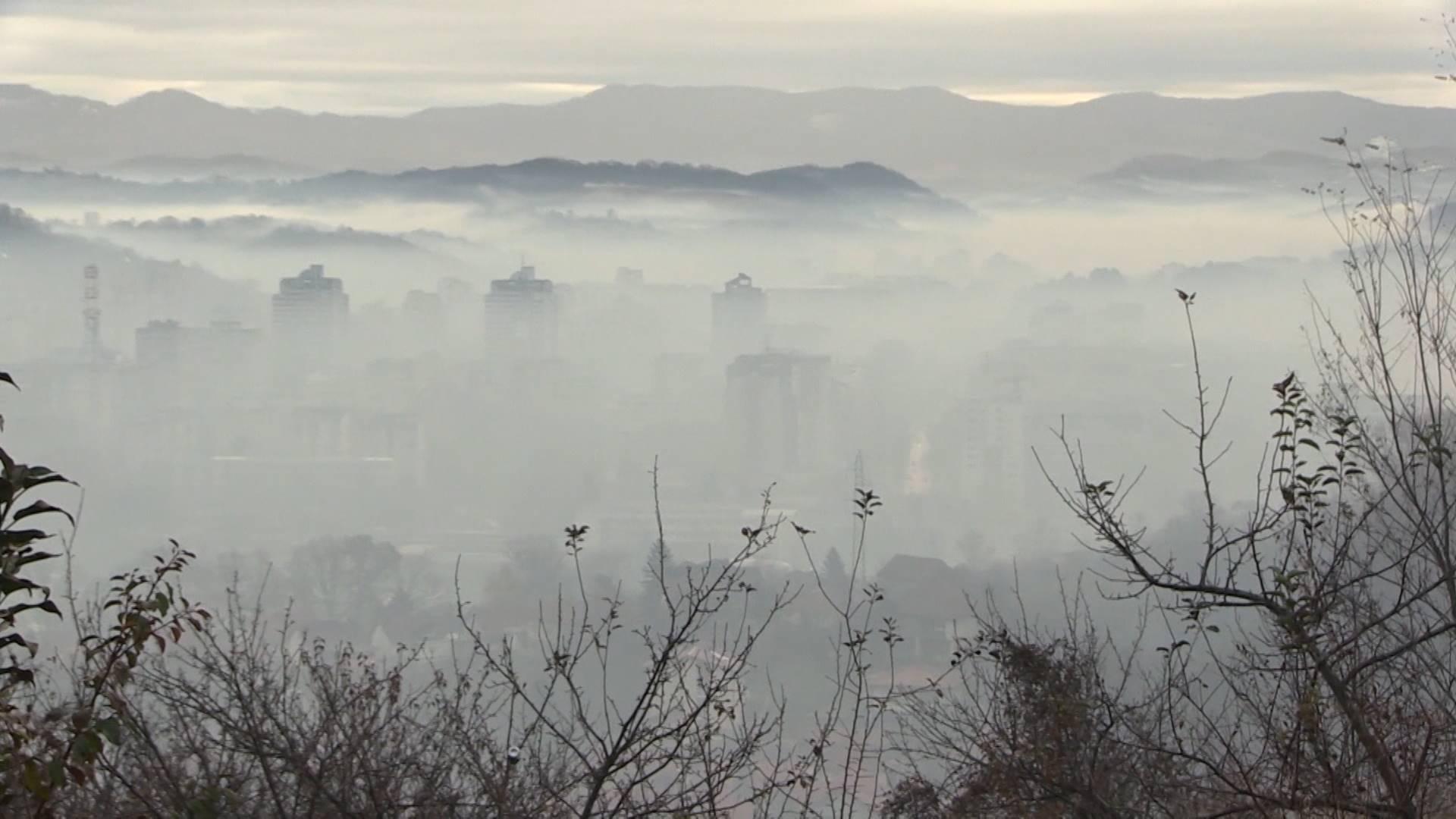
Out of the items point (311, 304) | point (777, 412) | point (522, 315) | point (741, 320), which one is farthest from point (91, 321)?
point (777, 412)

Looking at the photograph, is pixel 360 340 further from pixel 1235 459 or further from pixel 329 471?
pixel 1235 459

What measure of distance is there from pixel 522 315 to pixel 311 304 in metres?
9.89

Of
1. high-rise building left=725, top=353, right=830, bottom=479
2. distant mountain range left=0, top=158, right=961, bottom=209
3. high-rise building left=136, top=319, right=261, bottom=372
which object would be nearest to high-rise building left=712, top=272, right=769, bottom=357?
high-rise building left=725, top=353, right=830, bottom=479

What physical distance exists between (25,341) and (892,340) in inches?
1478

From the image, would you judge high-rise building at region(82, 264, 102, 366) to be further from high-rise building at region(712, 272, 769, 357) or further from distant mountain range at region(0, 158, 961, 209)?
high-rise building at region(712, 272, 769, 357)

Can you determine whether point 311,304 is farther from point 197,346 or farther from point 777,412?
point 777,412

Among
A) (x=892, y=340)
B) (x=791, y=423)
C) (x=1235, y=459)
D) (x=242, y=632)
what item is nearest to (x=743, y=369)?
(x=791, y=423)

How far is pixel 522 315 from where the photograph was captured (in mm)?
66375

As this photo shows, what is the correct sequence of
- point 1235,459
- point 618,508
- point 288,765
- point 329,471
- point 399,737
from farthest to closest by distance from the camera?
point 329,471 < point 618,508 < point 1235,459 < point 399,737 < point 288,765

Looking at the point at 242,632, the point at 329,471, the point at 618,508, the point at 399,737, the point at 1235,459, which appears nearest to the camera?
the point at 399,737

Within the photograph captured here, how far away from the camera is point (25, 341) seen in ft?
195

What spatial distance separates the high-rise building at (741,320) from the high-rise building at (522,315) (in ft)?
24.7

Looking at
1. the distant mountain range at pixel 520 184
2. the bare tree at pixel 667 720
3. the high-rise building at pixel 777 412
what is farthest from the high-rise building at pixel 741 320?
the bare tree at pixel 667 720

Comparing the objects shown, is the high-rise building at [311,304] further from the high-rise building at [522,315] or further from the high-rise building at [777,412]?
the high-rise building at [777,412]
